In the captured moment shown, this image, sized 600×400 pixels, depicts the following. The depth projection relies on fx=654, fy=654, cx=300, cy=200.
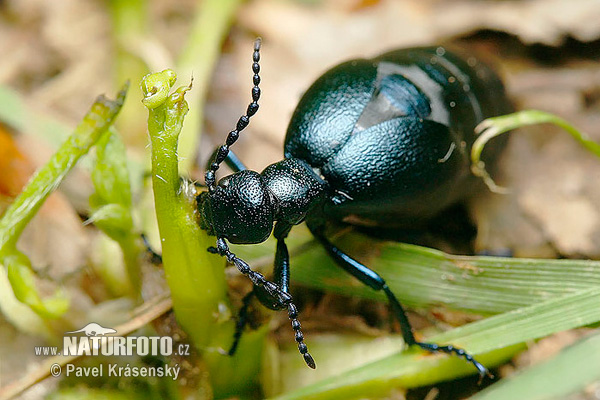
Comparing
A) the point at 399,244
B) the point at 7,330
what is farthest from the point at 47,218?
the point at 399,244

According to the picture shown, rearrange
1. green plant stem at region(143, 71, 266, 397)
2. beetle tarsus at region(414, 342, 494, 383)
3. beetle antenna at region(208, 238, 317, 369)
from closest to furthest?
green plant stem at region(143, 71, 266, 397) → beetle antenna at region(208, 238, 317, 369) → beetle tarsus at region(414, 342, 494, 383)

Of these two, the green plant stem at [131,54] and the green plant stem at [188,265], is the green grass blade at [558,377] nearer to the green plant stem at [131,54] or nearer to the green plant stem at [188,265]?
the green plant stem at [188,265]

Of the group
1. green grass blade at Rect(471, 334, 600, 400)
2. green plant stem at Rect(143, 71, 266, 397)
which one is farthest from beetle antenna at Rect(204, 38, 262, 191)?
green grass blade at Rect(471, 334, 600, 400)

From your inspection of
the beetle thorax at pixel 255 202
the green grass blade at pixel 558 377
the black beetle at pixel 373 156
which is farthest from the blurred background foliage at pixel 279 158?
the beetle thorax at pixel 255 202

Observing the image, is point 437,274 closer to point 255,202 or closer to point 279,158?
point 255,202

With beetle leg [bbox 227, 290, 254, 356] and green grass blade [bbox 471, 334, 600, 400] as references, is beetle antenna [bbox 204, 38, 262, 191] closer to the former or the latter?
beetle leg [bbox 227, 290, 254, 356]
